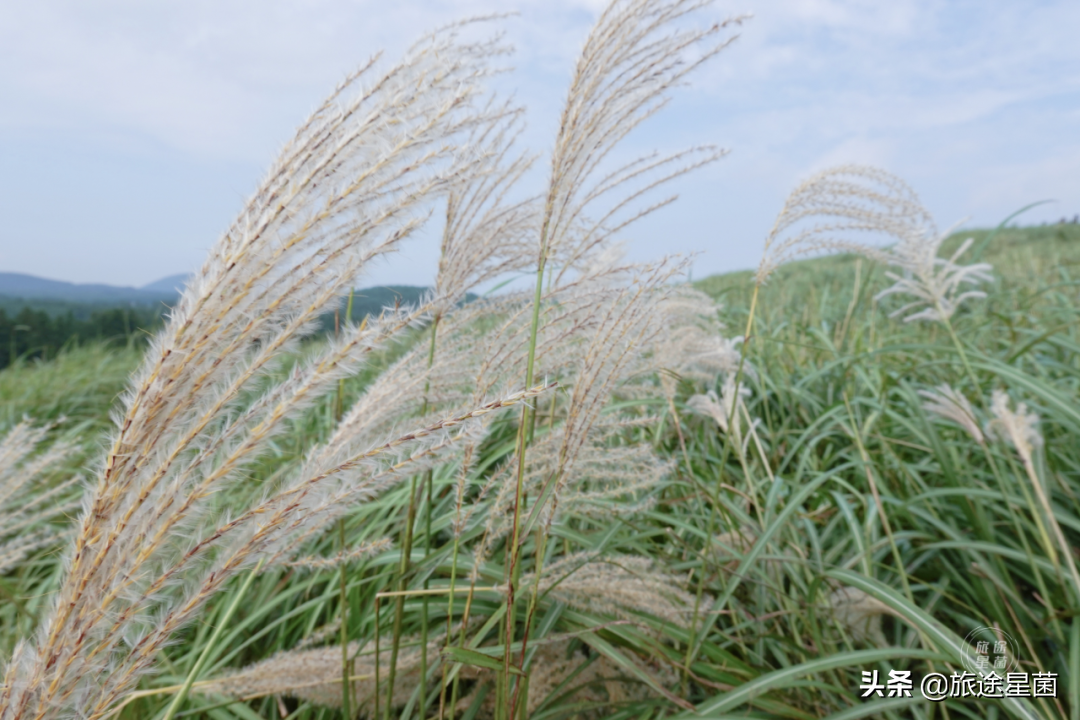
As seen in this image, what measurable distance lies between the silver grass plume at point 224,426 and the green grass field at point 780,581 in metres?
0.12

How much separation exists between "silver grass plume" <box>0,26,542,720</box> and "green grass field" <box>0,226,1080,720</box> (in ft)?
0.39

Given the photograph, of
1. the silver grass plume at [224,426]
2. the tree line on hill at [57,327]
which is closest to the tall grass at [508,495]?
the silver grass plume at [224,426]

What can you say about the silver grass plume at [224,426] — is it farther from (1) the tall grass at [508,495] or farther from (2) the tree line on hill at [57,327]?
(2) the tree line on hill at [57,327]

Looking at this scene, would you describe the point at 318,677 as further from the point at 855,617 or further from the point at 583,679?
the point at 855,617

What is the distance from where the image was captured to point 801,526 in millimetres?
2490

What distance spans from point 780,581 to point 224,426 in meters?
1.91

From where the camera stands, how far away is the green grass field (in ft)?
5.22

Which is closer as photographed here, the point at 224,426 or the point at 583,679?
the point at 224,426

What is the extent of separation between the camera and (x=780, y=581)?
83.0 inches

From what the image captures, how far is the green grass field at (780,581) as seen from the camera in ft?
5.22

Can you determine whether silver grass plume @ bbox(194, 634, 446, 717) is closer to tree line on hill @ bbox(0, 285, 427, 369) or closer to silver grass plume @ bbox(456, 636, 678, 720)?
silver grass plume @ bbox(456, 636, 678, 720)

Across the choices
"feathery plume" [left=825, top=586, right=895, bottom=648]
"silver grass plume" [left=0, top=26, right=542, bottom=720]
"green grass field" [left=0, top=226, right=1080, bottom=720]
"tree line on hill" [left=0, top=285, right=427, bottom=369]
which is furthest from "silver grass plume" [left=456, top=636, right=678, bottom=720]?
"tree line on hill" [left=0, top=285, right=427, bottom=369]

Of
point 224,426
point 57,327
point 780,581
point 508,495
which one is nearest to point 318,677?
point 508,495

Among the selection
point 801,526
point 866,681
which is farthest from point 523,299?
point 801,526
